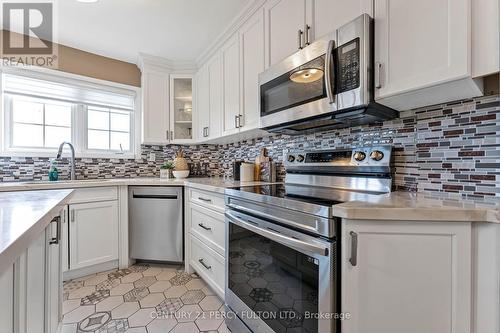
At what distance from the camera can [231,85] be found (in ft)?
7.36

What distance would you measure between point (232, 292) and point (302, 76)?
1.39 m

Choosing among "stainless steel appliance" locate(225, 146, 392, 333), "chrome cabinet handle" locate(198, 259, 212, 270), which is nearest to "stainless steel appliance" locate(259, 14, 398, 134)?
"stainless steel appliance" locate(225, 146, 392, 333)

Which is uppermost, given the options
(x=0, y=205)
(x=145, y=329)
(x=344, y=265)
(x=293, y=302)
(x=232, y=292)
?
(x=0, y=205)

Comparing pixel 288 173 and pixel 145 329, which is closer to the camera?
pixel 145 329

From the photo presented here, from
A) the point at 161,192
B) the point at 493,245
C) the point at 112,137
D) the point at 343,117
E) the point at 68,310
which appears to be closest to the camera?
the point at 493,245

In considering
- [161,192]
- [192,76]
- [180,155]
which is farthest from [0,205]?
[192,76]

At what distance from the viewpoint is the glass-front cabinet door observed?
9.80 ft

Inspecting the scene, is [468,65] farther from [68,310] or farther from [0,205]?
[68,310]

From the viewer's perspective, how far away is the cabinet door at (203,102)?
271cm

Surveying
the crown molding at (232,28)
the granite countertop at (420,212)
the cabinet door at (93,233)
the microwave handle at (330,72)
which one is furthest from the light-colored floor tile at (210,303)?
the crown molding at (232,28)

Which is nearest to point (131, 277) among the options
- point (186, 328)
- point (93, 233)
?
point (93, 233)

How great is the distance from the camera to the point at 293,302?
1117mm

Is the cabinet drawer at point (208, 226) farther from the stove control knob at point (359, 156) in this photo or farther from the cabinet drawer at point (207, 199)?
the stove control knob at point (359, 156)

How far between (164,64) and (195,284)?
2.45 meters
